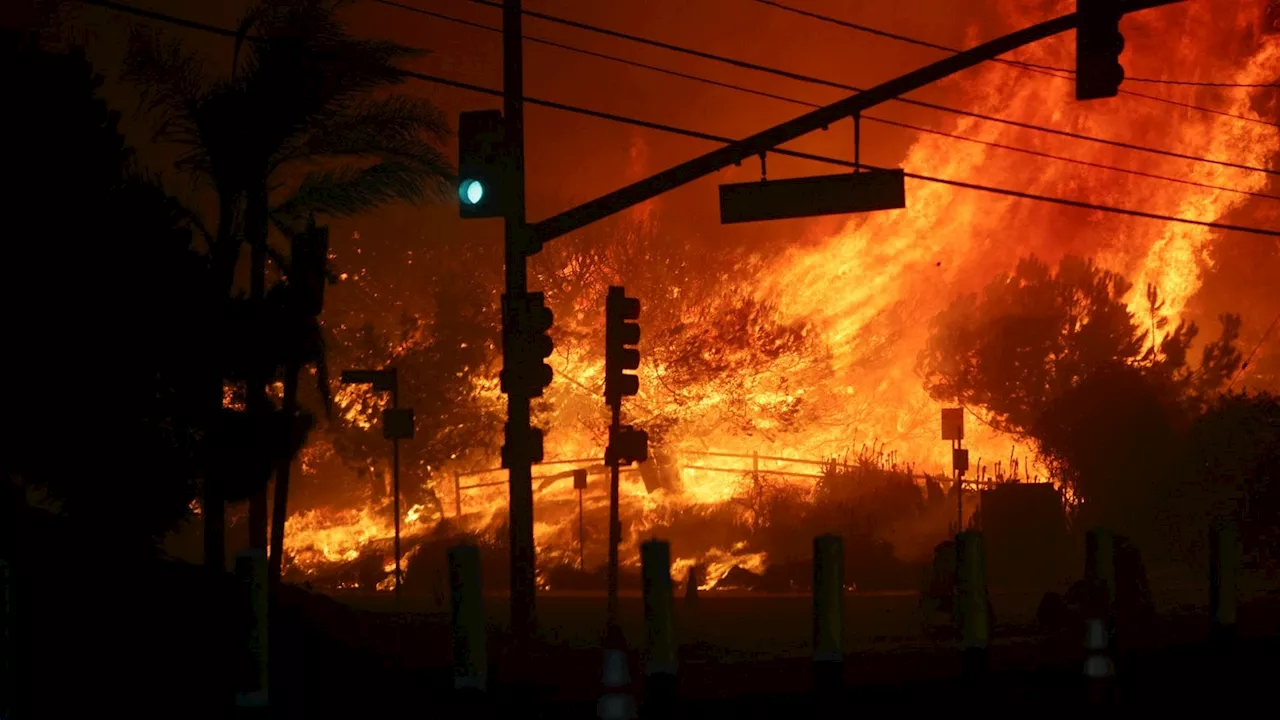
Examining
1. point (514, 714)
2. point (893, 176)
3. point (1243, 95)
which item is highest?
point (1243, 95)

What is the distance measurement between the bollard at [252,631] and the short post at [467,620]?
114 centimetres

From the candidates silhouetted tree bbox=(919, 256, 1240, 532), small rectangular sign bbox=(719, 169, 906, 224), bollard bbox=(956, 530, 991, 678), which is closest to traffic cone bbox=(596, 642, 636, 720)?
bollard bbox=(956, 530, 991, 678)

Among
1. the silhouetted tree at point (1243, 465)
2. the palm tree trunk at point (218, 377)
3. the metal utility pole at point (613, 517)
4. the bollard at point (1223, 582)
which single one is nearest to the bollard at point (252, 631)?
the bollard at point (1223, 582)

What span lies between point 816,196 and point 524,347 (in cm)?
402

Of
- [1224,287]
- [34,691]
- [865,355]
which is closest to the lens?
[34,691]

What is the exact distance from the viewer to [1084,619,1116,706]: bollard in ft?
32.8

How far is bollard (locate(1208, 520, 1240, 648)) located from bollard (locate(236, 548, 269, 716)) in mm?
9560

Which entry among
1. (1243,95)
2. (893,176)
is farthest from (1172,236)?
(893,176)

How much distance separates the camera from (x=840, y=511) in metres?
45.3

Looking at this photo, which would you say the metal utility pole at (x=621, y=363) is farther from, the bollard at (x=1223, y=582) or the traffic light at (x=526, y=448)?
the bollard at (x=1223, y=582)

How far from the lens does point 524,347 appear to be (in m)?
19.1

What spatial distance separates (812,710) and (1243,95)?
47477 mm

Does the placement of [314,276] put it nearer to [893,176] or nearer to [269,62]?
[269,62]

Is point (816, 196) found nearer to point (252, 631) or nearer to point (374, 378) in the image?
point (252, 631)
